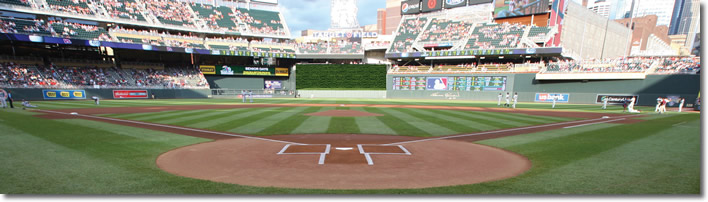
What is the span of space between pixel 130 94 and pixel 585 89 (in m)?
50.0

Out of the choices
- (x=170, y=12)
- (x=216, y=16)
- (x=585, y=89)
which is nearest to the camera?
(x=585, y=89)

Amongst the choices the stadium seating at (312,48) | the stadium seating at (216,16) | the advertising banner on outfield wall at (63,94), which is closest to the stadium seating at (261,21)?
the stadium seating at (216,16)

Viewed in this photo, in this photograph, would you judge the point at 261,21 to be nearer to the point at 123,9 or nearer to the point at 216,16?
the point at 216,16

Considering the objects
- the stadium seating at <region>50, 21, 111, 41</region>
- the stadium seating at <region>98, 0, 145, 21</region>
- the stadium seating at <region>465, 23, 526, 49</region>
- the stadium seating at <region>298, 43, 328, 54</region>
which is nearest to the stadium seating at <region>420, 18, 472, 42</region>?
the stadium seating at <region>465, 23, 526, 49</region>

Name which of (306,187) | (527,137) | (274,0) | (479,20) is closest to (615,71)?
(479,20)

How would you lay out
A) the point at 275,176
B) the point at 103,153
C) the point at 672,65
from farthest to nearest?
the point at 672,65 < the point at 103,153 < the point at 275,176

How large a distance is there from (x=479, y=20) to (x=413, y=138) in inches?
1657

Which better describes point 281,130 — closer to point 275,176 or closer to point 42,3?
point 275,176

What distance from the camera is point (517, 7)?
41812mm

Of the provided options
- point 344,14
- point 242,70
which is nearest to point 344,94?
point 242,70

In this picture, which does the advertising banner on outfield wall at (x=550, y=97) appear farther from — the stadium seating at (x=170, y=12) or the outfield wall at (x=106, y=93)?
the stadium seating at (x=170, y=12)

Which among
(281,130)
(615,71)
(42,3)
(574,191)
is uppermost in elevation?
(42,3)

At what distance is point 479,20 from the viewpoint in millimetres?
45281

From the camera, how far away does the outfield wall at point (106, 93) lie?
26.6 m
